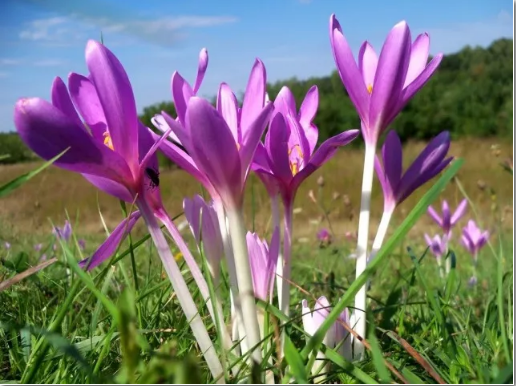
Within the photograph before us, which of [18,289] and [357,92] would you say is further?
[18,289]

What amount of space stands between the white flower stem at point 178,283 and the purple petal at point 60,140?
0.04 m

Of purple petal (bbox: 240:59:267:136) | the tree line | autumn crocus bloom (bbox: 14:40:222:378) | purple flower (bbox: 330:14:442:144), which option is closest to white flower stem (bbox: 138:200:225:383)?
autumn crocus bloom (bbox: 14:40:222:378)

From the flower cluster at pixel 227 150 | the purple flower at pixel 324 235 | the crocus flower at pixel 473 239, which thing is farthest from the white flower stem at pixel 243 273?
the crocus flower at pixel 473 239

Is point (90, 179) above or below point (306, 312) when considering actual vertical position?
above

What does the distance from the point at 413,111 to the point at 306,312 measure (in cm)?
281

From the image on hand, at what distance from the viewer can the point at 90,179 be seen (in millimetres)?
485

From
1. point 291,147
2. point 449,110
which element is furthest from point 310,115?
point 449,110

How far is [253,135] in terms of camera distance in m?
0.42

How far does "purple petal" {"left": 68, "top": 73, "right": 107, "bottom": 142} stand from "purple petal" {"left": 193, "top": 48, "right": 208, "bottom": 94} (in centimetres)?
8

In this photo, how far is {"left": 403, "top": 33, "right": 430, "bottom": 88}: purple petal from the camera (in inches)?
21.7

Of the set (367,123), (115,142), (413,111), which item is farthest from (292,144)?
(413,111)

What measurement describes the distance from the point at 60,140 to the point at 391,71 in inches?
10.3

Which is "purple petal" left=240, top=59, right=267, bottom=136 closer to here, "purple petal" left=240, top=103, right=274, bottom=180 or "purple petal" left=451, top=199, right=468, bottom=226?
"purple petal" left=240, top=103, right=274, bottom=180

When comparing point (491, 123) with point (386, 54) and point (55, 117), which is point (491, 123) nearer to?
point (386, 54)
